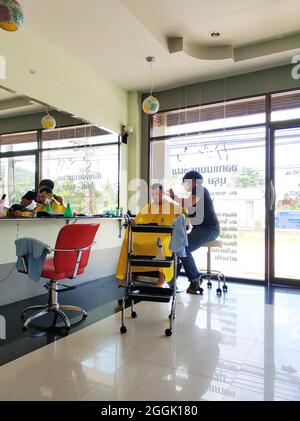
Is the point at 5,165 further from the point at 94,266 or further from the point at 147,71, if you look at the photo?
the point at 147,71

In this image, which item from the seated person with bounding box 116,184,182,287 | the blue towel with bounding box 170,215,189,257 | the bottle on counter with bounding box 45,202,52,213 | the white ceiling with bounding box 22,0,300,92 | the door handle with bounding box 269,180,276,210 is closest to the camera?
the blue towel with bounding box 170,215,189,257

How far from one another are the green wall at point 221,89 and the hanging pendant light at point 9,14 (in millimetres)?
3352

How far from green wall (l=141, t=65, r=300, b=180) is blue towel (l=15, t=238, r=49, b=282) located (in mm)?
3207

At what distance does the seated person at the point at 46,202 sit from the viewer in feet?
12.0

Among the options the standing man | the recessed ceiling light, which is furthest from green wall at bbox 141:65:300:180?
the standing man

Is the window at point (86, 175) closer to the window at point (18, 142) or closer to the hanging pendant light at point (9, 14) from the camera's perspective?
the window at point (18, 142)

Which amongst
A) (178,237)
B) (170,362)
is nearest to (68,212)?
(178,237)

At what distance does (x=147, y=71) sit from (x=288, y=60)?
1999 millimetres

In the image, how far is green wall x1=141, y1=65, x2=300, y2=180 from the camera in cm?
450

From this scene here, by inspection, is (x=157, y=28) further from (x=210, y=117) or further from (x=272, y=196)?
(x=272, y=196)

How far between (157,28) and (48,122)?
176cm

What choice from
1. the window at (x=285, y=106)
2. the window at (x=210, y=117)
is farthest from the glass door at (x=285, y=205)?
the window at (x=210, y=117)
